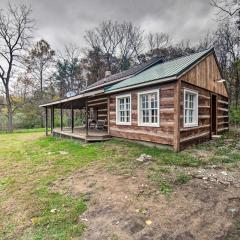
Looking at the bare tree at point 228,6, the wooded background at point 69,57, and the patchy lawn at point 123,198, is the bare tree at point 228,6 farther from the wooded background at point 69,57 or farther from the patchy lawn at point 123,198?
the patchy lawn at point 123,198

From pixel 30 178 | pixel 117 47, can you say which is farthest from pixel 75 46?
pixel 30 178

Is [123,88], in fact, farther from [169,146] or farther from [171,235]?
[171,235]

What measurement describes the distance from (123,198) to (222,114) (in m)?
10.8

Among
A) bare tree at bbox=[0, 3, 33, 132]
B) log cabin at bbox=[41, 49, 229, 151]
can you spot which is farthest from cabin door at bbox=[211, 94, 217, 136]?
bare tree at bbox=[0, 3, 33, 132]

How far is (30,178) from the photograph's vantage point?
536 cm

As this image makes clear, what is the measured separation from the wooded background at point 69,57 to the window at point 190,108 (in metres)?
11.8

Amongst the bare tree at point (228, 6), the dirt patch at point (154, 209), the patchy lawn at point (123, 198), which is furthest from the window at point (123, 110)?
the bare tree at point (228, 6)

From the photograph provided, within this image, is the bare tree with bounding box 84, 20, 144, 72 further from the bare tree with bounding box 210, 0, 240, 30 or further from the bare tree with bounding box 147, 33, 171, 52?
the bare tree with bounding box 210, 0, 240, 30

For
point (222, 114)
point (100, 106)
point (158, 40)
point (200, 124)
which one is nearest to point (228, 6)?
point (222, 114)

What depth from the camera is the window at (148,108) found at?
8194mm

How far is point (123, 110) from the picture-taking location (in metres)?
9.93

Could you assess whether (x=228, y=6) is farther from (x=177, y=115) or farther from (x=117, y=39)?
(x=117, y=39)

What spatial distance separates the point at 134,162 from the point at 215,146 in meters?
4.11

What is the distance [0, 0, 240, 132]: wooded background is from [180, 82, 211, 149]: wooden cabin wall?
35.7ft
